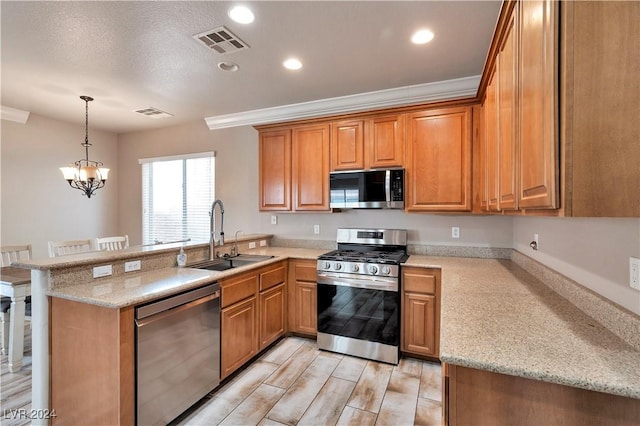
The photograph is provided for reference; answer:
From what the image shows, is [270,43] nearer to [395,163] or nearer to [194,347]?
[395,163]

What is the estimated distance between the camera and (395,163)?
311cm

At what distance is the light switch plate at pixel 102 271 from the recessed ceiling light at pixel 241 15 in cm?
191

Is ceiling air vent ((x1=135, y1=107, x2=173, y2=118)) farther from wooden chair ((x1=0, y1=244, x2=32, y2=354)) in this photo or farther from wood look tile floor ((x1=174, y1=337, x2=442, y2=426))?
wood look tile floor ((x1=174, y1=337, x2=442, y2=426))

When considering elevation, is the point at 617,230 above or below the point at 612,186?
below

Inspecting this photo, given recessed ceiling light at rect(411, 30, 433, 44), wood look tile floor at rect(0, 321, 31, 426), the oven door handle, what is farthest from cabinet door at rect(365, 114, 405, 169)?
wood look tile floor at rect(0, 321, 31, 426)

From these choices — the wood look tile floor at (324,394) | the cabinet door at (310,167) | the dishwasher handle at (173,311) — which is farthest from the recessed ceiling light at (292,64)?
the wood look tile floor at (324,394)

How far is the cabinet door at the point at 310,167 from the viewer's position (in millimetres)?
3396

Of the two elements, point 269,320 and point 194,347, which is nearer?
point 194,347

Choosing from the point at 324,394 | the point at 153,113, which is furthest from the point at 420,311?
the point at 153,113

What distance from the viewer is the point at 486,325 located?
1310 mm

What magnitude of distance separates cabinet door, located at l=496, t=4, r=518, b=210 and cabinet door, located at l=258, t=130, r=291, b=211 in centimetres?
228

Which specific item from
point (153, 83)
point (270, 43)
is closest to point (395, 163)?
point (270, 43)

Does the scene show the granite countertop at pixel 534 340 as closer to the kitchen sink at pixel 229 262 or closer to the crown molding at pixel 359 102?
the kitchen sink at pixel 229 262

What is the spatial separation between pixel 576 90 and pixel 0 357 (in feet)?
14.8
